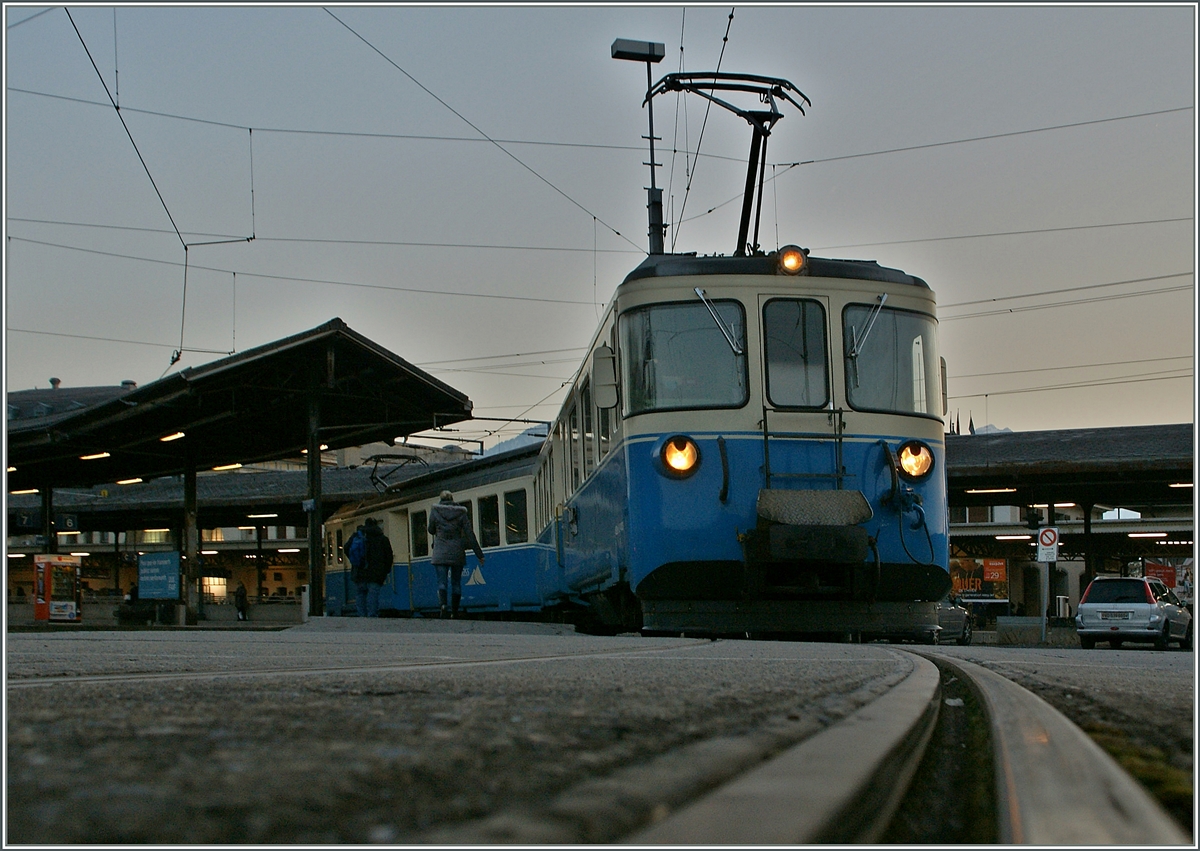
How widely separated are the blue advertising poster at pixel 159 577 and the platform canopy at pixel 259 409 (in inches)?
75.9

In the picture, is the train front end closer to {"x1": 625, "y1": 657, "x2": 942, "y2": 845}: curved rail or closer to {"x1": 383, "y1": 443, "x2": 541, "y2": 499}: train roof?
{"x1": 625, "y1": 657, "x2": 942, "y2": 845}: curved rail

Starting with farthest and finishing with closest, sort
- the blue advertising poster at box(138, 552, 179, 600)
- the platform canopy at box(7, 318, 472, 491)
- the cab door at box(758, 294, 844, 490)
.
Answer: the blue advertising poster at box(138, 552, 179, 600)
the platform canopy at box(7, 318, 472, 491)
the cab door at box(758, 294, 844, 490)

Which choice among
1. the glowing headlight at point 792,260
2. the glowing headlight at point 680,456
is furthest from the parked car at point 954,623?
the glowing headlight at point 680,456

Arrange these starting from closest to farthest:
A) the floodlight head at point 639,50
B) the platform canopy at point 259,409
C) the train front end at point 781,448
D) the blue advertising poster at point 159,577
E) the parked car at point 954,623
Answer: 1. the train front end at point 781,448
2. the platform canopy at point 259,409
3. the floodlight head at point 639,50
4. the parked car at point 954,623
5. the blue advertising poster at point 159,577

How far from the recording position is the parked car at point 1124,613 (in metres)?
20.6

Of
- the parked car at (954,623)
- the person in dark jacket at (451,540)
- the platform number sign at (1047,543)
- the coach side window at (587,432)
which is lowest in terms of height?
the parked car at (954,623)

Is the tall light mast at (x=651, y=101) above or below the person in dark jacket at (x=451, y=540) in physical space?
above

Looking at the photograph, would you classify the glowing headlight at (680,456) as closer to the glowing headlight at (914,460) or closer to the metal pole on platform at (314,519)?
the glowing headlight at (914,460)

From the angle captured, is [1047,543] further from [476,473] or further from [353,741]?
[353,741]

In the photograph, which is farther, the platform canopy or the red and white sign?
the red and white sign

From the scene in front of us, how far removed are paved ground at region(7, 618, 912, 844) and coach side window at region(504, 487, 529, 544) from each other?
13.4 m

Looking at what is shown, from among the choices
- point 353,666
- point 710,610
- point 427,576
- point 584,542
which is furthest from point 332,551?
point 353,666

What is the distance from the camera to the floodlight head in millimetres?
19812

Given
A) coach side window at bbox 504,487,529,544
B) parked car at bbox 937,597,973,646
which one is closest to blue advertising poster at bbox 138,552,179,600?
coach side window at bbox 504,487,529,544
